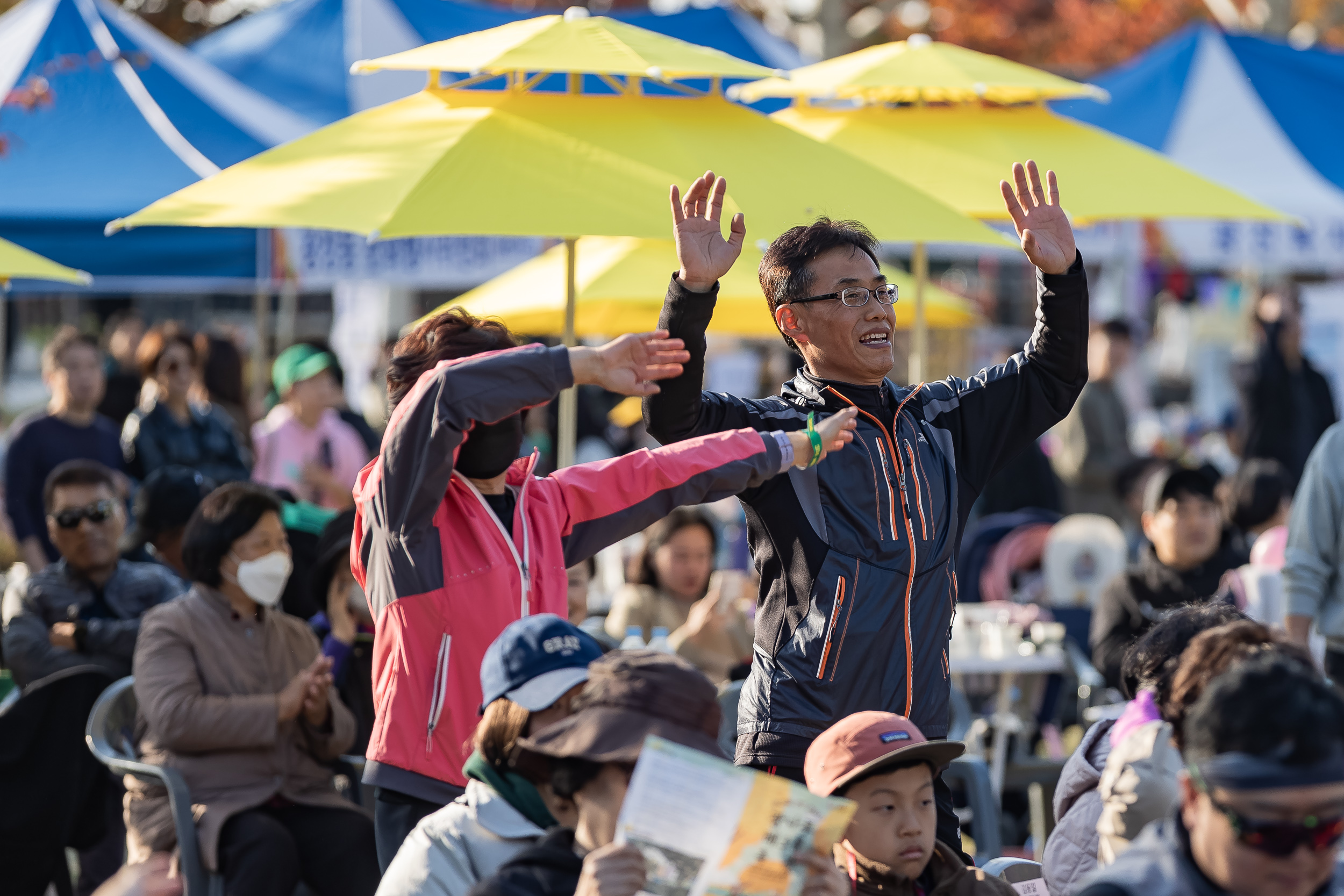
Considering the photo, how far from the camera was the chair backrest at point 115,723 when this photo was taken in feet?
14.6

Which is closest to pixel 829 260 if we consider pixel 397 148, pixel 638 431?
pixel 397 148

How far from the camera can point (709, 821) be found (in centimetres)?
209

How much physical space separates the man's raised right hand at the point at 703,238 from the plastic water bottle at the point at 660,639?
2492 mm

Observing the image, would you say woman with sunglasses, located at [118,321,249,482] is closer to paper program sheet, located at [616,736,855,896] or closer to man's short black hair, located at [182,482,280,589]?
man's short black hair, located at [182,482,280,589]

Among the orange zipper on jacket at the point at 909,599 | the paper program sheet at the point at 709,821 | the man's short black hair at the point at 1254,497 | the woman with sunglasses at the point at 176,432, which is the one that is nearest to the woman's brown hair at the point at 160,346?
the woman with sunglasses at the point at 176,432

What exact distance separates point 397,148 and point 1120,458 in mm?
5535

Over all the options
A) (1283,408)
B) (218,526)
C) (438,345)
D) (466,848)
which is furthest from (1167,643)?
(1283,408)

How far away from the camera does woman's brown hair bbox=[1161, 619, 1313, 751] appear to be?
8.70 ft

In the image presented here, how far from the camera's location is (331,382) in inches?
305

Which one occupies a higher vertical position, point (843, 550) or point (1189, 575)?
point (843, 550)

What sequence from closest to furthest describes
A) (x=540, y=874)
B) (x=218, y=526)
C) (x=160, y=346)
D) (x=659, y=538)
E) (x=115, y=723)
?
(x=540, y=874) → (x=218, y=526) → (x=115, y=723) → (x=659, y=538) → (x=160, y=346)

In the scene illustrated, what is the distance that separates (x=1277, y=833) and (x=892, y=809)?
0.83 m

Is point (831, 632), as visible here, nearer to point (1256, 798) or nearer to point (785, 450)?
point (785, 450)

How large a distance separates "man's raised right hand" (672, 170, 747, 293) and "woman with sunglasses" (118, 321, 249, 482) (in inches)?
189
